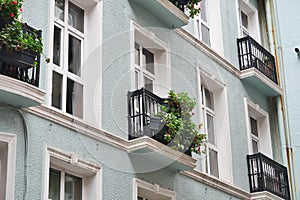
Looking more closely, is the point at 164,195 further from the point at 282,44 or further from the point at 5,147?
the point at 282,44

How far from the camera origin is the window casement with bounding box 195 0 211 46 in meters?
18.2

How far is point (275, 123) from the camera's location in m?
20.4

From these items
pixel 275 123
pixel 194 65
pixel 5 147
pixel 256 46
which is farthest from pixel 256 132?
pixel 5 147

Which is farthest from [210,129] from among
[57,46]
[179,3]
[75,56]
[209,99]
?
[57,46]

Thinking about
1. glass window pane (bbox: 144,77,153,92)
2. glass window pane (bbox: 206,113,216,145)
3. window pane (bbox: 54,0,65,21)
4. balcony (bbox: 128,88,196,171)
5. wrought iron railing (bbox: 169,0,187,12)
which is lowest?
balcony (bbox: 128,88,196,171)

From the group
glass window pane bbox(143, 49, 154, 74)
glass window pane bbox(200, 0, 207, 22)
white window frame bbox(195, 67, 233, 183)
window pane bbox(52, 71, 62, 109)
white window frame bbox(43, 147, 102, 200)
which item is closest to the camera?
white window frame bbox(43, 147, 102, 200)

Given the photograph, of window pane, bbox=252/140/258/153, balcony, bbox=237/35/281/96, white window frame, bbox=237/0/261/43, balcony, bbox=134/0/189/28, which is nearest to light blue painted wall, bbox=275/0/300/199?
balcony, bbox=237/35/281/96

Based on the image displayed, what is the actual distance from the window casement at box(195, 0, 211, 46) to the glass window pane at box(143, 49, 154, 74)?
2608 millimetres

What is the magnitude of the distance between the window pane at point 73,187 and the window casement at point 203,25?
269 inches

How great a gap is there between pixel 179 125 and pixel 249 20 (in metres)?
8.86

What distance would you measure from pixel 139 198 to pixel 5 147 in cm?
393

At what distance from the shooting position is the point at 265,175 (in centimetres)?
1761

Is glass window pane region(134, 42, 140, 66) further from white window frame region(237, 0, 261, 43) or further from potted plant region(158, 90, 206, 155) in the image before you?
white window frame region(237, 0, 261, 43)

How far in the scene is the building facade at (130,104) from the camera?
11.1m
